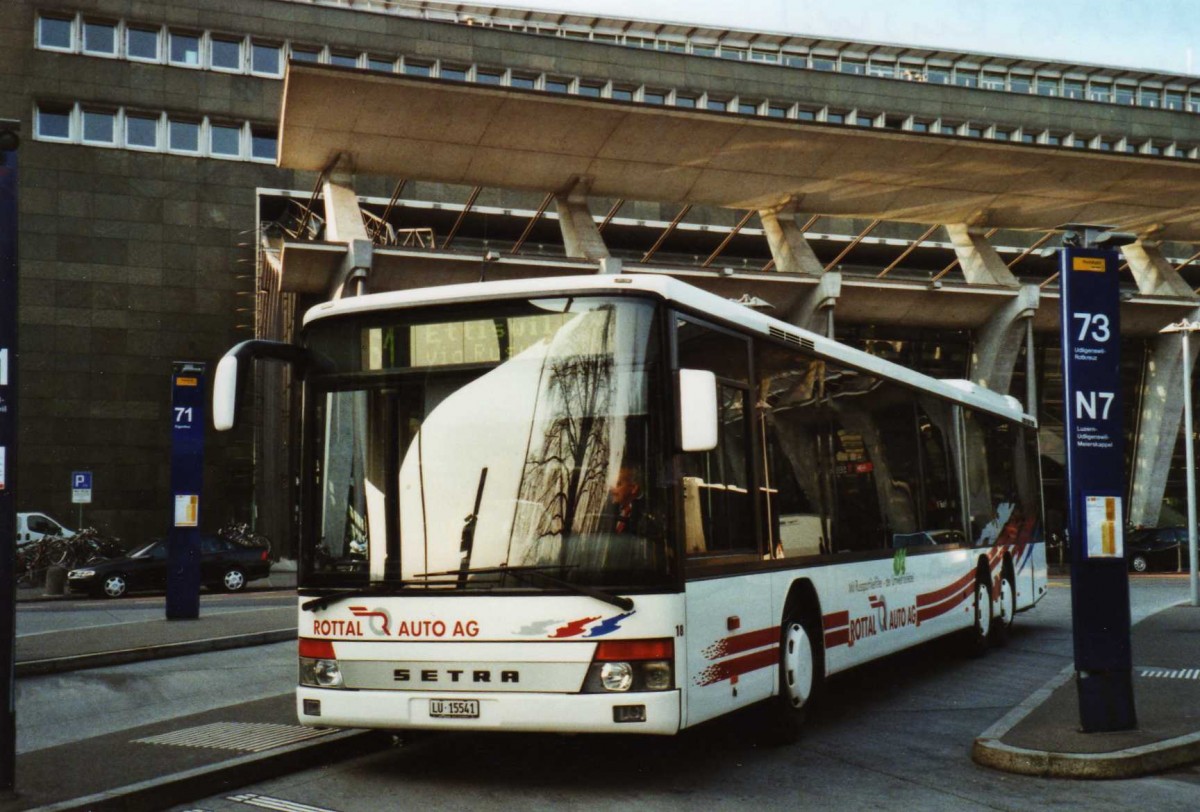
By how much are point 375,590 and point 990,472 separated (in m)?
9.23

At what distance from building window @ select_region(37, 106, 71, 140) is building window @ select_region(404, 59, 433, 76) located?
1244cm

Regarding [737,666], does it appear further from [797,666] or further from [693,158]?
[693,158]

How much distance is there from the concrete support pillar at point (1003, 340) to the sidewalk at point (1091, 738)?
1258 inches

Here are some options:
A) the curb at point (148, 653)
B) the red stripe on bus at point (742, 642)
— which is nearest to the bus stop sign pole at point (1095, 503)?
the red stripe on bus at point (742, 642)

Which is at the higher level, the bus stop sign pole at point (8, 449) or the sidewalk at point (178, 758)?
the bus stop sign pole at point (8, 449)

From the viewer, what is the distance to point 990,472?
14742 millimetres

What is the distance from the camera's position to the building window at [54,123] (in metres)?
46.8

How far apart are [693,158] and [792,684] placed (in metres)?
28.5

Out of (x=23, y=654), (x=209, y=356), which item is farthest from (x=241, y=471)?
(x=23, y=654)

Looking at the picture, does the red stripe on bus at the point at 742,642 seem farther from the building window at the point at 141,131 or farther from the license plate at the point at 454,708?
the building window at the point at 141,131

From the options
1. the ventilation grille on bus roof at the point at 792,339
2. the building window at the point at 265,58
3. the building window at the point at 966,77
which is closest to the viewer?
the ventilation grille on bus roof at the point at 792,339

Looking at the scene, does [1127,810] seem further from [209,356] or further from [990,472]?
[209,356]

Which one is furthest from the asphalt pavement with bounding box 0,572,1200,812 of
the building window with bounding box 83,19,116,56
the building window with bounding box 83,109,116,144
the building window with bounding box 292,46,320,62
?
the building window with bounding box 292,46,320,62

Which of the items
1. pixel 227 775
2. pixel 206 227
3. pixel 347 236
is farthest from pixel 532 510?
pixel 206 227
